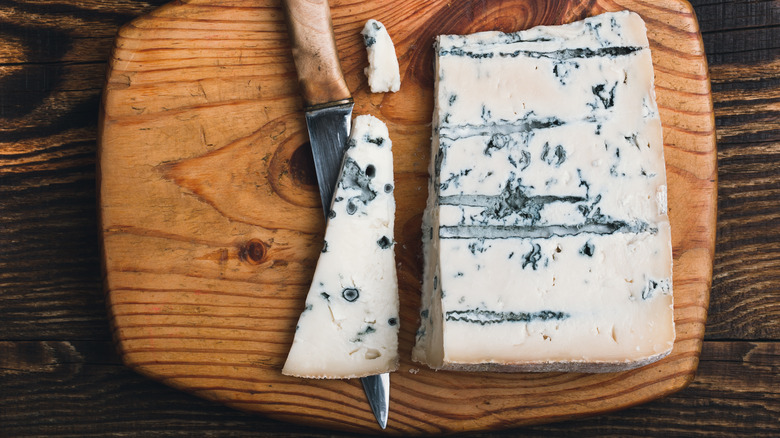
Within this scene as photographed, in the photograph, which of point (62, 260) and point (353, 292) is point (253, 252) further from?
point (62, 260)

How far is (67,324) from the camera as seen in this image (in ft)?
6.88

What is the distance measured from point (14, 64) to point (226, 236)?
113 cm

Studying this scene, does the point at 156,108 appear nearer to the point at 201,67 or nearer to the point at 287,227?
the point at 201,67

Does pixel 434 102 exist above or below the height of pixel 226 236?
above

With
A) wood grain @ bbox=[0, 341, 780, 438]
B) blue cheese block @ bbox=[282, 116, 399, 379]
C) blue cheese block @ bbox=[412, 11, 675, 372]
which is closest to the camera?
blue cheese block @ bbox=[412, 11, 675, 372]

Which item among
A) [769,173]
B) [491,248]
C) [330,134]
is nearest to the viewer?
[491,248]

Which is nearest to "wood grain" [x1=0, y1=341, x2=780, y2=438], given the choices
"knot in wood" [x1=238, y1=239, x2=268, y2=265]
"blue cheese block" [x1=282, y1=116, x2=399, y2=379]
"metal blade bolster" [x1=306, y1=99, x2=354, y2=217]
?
"blue cheese block" [x1=282, y1=116, x2=399, y2=379]

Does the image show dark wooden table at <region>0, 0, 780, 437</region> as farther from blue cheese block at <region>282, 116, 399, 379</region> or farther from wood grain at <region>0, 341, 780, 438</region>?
blue cheese block at <region>282, 116, 399, 379</region>

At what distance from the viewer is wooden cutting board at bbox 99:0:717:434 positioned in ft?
5.99

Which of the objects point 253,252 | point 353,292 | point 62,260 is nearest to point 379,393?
point 353,292

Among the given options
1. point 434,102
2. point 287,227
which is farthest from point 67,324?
point 434,102

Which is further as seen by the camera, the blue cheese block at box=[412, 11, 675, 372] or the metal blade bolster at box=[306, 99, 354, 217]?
the metal blade bolster at box=[306, 99, 354, 217]

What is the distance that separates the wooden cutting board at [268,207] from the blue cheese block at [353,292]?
0.09 m

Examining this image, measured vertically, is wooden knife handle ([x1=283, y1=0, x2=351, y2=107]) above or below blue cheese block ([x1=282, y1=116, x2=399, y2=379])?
above
